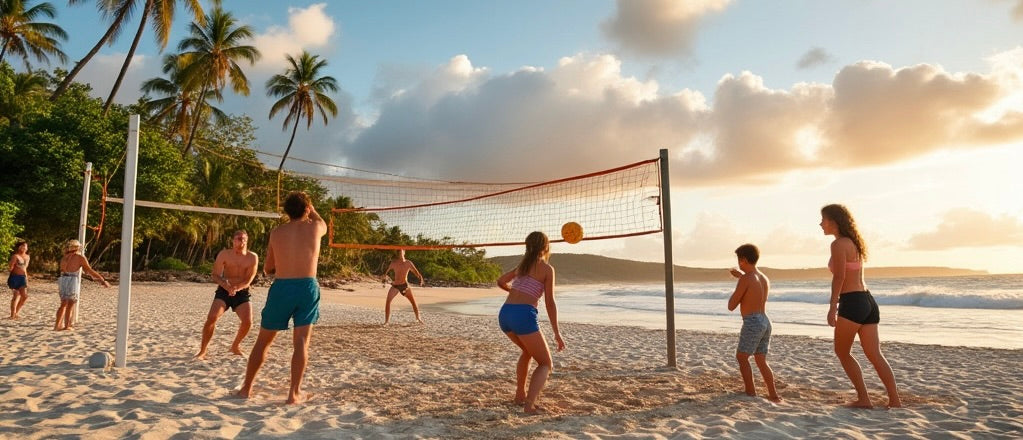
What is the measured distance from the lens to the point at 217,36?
76.5 ft

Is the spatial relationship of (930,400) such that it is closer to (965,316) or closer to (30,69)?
(965,316)

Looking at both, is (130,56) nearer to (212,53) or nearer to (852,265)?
(212,53)

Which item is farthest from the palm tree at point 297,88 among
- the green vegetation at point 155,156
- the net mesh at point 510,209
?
the net mesh at point 510,209

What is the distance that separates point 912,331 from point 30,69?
34.4 meters

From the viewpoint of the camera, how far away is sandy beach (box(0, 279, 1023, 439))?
3.48 m

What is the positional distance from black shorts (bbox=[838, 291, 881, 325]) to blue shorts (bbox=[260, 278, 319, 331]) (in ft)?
11.8

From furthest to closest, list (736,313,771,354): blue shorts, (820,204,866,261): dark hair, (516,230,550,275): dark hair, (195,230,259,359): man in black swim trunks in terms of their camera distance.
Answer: (195,230,259,359): man in black swim trunks → (736,313,771,354): blue shorts → (820,204,866,261): dark hair → (516,230,550,275): dark hair

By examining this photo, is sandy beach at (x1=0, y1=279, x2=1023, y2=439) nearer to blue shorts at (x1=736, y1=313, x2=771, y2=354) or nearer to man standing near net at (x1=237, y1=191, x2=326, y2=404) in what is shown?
blue shorts at (x1=736, y1=313, x2=771, y2=354)

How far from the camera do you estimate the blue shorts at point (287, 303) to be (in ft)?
12.5

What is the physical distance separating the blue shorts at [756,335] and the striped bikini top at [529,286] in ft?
5.17

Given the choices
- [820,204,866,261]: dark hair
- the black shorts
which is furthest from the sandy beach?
[820,204,866,261]: dark hair

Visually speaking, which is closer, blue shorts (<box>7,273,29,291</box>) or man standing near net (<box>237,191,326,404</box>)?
man standing near net (<box>237,191,326,404</box>)

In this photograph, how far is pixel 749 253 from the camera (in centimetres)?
434

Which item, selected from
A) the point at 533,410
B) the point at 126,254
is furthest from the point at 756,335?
the point at 126,254
